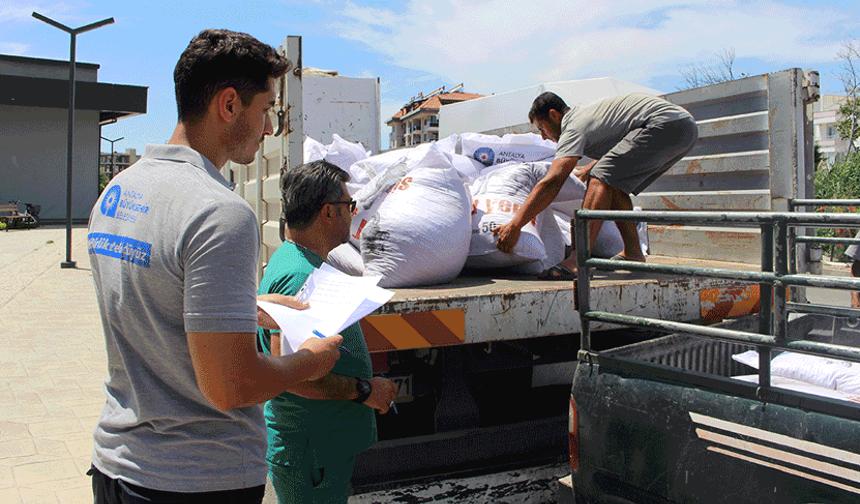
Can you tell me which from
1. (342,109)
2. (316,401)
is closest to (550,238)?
(316,401)

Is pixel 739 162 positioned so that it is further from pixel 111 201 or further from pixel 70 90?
pixel 70 90

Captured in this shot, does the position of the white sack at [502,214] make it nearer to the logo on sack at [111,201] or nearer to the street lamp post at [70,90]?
the logo on sack at [111,201]

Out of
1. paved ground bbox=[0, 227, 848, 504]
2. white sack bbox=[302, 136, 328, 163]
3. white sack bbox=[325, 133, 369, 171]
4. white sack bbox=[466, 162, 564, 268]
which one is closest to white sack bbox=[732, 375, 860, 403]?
white sack bbox=[466, 162, 564, 268]

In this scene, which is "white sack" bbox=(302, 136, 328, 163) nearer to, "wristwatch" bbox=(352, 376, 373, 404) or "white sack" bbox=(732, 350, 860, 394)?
"wristwatch" bbox=(352, 376, 373, 404)

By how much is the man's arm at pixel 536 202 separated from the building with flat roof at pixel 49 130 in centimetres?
2717

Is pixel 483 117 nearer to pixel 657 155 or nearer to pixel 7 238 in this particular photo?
pixel 657 155

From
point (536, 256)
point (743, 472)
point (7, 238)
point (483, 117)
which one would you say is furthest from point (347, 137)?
point (7, 238)

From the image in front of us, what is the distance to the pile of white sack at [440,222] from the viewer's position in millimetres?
2504

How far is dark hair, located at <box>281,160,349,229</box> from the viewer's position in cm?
173

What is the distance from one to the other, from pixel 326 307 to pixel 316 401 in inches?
18.3

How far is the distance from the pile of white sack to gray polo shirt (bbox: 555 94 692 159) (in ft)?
0.72

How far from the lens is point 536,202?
2.95 m

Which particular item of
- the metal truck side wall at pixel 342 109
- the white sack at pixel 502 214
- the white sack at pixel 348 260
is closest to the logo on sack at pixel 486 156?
the white sack at pixel 502 214

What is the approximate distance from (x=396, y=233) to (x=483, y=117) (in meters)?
6.03
